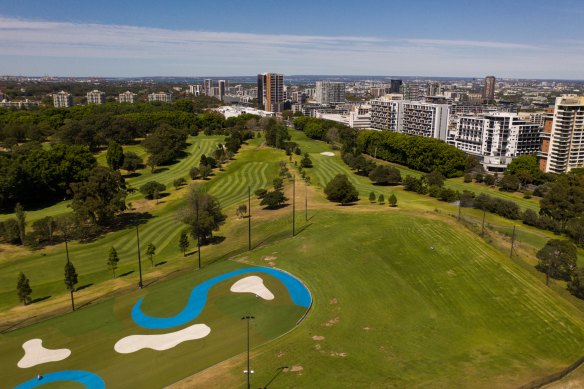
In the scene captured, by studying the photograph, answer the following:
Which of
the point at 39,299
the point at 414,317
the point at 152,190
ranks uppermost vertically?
the point at 152,190

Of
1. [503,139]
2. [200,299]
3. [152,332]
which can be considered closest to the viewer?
[152,332]

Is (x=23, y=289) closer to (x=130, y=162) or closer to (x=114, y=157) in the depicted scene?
(x=114, y=157)

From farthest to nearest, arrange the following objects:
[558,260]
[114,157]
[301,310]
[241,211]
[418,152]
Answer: [418,152], [114,157], [241,211], [558,260], [301,310]

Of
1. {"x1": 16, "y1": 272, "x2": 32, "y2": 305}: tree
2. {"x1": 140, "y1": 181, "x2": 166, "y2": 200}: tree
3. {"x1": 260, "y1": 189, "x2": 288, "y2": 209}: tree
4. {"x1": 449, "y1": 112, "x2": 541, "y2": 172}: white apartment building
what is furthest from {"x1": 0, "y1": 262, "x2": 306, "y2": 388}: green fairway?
{"x1": 449, "y1": 112, "x2": 541, "y2": 172}: white apartment building

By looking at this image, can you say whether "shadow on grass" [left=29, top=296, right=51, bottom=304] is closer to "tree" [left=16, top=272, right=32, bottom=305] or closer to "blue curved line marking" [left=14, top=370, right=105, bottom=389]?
"tree" [left=16, top=272, right=32, bottom=305]

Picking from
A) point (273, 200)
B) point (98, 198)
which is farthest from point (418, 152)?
point (98, 198)
